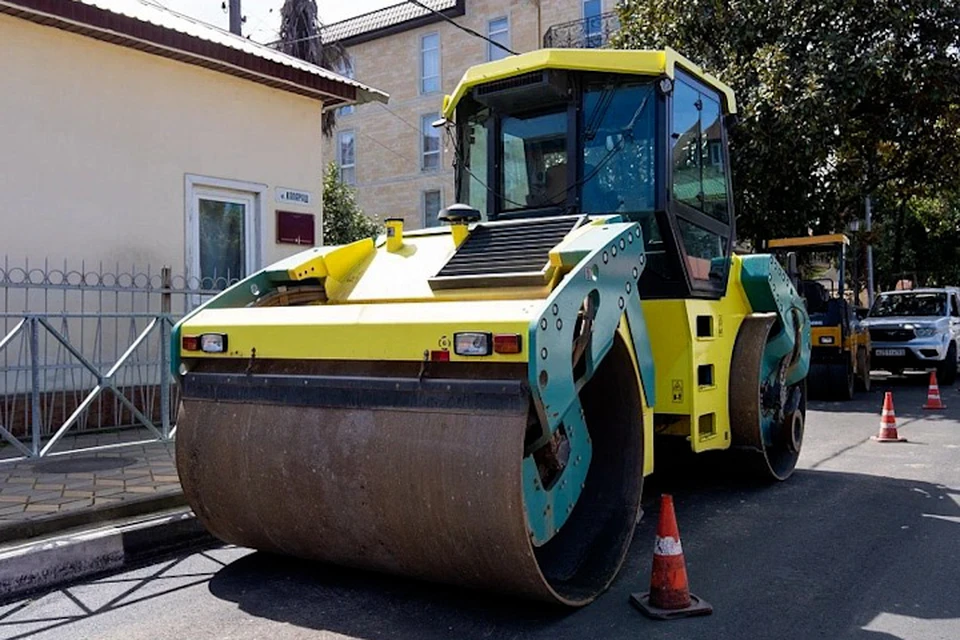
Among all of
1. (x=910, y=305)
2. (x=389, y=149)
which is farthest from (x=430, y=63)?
(x=910, y=305)

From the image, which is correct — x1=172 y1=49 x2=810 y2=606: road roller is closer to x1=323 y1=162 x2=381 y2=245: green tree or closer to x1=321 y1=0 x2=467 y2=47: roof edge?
x1=323 y1=162 x2=381 y2=245: green tree

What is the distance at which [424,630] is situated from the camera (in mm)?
3924

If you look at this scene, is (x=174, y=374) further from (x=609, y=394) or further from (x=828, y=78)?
(x=828, y=78)

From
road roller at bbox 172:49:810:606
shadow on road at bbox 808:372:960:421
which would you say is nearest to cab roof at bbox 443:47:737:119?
road roller at bbox 172:49:810:606

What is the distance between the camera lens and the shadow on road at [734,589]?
3969mm

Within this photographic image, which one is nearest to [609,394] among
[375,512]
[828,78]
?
[375,512]

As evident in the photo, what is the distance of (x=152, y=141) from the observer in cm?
913

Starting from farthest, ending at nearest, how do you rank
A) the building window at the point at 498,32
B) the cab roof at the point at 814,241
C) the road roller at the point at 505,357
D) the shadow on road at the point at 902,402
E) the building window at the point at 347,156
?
the building window at the point at 347,156
the building window at the point at 498,32
the cab roof at the point at 814,241
the shadow on road at the point at 902,402
the road roller at the point at 505,357

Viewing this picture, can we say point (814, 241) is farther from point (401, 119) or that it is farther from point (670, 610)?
point (401, 119)

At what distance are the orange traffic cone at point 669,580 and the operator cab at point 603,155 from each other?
1.81 meters

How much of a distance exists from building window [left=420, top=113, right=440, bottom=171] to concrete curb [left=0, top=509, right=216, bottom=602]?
79.3ft

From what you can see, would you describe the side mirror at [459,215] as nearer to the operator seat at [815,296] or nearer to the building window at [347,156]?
the operator seat at [815,296]

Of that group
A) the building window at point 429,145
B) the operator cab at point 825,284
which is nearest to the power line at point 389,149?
the building window at point 429,145

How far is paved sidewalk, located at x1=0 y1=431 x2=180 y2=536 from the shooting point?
18.3ft
